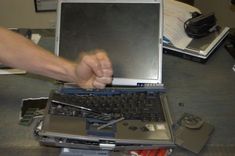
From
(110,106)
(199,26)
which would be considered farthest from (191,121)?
(199,26)

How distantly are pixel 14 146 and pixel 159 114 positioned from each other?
36 centimetres

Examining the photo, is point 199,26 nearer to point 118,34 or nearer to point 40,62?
point 118,34

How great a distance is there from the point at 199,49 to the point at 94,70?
1.60ft

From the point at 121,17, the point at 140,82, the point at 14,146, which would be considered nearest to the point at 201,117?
the point at 140,82

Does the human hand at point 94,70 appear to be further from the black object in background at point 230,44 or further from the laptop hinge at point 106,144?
the black object in background at point 230,44

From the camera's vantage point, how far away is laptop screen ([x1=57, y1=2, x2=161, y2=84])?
1.01 m

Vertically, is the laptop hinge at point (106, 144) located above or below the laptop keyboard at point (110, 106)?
below

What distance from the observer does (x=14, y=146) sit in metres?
0.83

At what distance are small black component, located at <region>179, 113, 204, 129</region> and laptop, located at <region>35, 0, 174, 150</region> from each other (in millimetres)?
46

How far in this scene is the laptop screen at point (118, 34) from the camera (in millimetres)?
1012

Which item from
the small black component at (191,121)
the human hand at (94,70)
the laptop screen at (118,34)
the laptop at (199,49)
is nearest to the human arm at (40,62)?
the human hand at (94,70)

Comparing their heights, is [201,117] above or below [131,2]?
below

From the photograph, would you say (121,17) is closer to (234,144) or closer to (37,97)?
(37,97)

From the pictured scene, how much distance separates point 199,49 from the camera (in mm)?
1177
